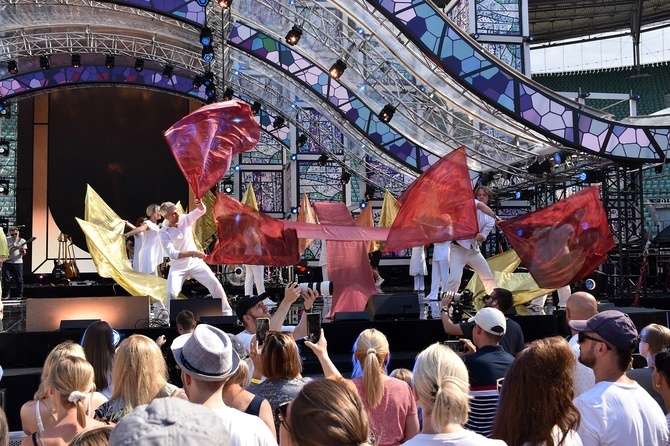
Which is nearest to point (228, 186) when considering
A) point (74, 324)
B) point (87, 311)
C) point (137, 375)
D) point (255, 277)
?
point (255, 277)

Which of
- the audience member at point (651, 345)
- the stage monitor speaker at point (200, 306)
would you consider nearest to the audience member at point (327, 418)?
the audience member at point (651, 345)

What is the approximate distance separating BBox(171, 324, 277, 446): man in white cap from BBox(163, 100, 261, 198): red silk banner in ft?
27.5

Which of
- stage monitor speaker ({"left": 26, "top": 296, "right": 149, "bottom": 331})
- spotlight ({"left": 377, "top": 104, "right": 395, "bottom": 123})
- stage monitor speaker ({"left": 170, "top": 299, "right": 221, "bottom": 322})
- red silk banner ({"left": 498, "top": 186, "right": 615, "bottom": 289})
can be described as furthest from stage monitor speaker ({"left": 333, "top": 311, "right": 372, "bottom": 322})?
Result: spotlight ({"left": 377, "top": 104, "right": 395, "bottom": 123})

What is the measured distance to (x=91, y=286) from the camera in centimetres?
1894

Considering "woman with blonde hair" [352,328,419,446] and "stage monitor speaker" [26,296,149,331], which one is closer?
"woman with blonde hair" [352,328,419,446]

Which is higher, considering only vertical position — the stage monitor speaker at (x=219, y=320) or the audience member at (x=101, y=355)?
the audience member at (x=101, y=355)

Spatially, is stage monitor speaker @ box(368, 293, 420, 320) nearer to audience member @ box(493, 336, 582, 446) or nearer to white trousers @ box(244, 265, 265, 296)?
white trousers @ box(244, 265, 265, 296)

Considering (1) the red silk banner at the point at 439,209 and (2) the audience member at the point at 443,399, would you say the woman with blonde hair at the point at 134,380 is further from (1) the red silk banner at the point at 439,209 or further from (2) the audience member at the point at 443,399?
(1) the red silk banner at the point at 439,209

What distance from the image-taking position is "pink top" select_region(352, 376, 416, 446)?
3998mm

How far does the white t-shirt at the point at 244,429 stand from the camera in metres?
2.92

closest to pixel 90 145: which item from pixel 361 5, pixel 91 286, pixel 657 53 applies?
pixel 91 286

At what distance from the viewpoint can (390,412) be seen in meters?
4.03

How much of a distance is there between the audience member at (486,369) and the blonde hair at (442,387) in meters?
1.02

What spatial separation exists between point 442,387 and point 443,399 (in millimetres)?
79
